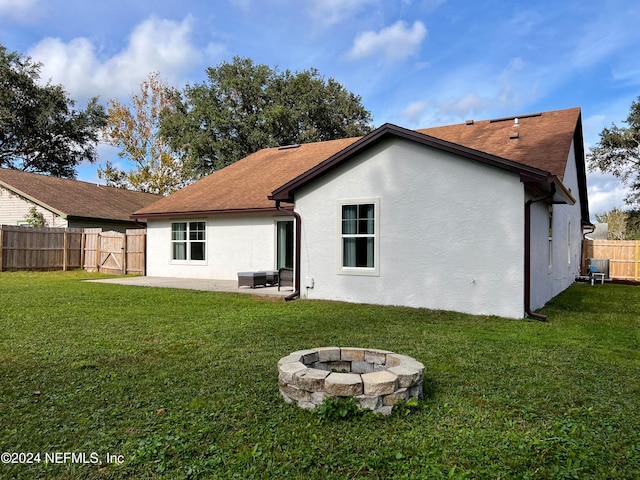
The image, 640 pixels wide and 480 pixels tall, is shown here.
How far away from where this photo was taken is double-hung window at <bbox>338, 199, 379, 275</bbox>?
30.8 ft

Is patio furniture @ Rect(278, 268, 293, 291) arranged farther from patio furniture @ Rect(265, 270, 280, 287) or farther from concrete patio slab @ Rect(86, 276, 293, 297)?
patio furniture @ Rect(265, 270, 280, 287)

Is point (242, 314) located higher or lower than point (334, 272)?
lower

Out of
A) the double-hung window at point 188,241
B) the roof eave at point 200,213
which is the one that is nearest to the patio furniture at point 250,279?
the roof eave at point 200,213

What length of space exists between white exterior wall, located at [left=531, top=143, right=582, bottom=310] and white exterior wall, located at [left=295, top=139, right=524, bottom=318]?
1.02 metres

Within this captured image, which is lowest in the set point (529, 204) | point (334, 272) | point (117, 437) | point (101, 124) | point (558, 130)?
point (117, 437)

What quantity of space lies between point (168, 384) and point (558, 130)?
40.6 feet

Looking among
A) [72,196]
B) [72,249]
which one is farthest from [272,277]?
[72,196]

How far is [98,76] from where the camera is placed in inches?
1093

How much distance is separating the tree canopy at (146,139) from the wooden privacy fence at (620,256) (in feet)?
88.3

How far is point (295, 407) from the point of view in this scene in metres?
3.60

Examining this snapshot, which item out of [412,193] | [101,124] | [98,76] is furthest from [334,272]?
[101,124]

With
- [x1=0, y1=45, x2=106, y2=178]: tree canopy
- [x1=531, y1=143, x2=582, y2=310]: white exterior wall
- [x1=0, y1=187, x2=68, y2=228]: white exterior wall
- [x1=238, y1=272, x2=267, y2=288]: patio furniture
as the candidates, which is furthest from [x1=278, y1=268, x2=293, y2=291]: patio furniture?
[x1=0, y1=45, x2=106, y2=178]: tree canopy

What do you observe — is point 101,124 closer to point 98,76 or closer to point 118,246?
point 98,76

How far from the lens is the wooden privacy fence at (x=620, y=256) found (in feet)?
54.6
